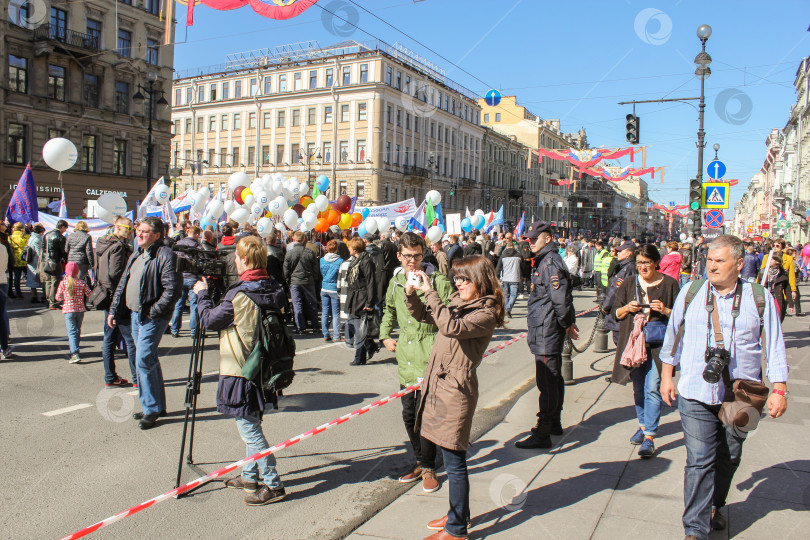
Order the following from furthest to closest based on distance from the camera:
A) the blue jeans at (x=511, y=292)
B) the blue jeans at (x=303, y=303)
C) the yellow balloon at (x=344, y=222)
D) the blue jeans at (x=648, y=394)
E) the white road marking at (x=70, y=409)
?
Answer: the yellow balloon at (x=344, y=222), the blue jeans at (x=511, y=292), the blue jeans at (x=303, y=303), the white road marking at (x=70, y=409), the blue jeans at (x=648, y=394)

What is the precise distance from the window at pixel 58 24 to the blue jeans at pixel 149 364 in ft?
112

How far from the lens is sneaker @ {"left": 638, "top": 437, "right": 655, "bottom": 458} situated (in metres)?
4.87

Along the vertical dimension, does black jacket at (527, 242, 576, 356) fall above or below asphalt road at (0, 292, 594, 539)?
above

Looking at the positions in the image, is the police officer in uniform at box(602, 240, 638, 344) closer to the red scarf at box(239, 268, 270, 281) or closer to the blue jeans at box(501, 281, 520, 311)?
the red scarf at box(239, 268, 270, 281)

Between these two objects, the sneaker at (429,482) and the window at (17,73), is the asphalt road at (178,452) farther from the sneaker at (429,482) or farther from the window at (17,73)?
the window at (17,73)

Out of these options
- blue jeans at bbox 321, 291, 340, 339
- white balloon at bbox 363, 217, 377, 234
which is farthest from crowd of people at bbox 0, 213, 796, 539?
white balloon at bbox 363, 217, 377, 234

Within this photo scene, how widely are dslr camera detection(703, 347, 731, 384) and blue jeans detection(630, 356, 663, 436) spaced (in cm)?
183

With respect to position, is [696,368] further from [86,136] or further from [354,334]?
[86,136]

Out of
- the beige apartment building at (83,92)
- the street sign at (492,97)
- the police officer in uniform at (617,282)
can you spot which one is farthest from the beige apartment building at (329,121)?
the police officer in uniform at (617,282)

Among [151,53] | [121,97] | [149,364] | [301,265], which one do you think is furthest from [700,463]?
[151,53]

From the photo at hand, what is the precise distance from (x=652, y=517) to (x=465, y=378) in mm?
1481

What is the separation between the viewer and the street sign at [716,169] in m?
16.7

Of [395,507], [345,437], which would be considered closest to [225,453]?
[345,437]

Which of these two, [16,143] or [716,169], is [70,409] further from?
[16,143]
